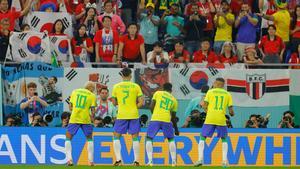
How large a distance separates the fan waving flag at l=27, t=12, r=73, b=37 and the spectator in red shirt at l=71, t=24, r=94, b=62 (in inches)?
8.5

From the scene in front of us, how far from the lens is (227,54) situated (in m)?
29.2

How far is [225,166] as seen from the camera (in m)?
25.2

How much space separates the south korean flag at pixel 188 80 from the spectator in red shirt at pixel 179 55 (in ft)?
1.72

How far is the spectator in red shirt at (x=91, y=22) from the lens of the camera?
2967 cm

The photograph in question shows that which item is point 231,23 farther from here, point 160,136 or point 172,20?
point 160,136

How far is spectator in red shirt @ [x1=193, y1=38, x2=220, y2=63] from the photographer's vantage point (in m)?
29.0

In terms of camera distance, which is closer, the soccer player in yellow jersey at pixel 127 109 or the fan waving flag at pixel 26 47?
the soccer player in yellow jersey at pixel 127 109

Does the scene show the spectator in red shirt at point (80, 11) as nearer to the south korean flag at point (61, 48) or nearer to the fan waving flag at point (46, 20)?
the fan waving flag at point (46, 20)

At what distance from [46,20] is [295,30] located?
6485 mm

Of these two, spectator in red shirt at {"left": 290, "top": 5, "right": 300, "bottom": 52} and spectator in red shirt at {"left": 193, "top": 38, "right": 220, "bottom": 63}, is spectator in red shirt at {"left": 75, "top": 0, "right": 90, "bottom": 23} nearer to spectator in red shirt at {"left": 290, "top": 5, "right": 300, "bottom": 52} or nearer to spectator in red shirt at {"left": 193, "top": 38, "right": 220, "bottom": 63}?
spectator in red shirt at {"left": 193, "top": 38, "right": 220, "bottom": 63}

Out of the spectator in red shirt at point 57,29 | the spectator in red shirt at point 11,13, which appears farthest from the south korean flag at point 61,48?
the spectator in red shirt at point 11,13

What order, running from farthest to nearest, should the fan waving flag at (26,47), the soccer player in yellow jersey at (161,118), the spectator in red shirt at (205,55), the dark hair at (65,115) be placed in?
the spectator in red shirt at (205,55), the fan waving flag at (26,47), the dark hair at (65,115), the soccer player in yellow jersey at (161,118)

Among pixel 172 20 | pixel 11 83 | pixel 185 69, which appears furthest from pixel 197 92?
pixel 11 83

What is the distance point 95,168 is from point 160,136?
14.1 feet
